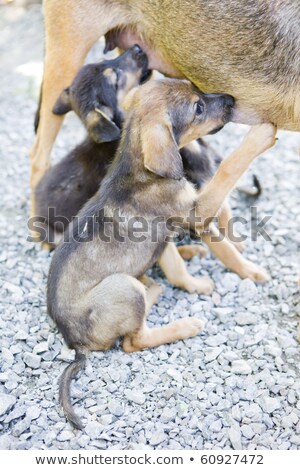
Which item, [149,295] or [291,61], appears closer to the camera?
[291,61]

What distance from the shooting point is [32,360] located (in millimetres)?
4543

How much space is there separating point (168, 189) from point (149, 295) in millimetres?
921

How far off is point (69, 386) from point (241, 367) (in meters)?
1.06

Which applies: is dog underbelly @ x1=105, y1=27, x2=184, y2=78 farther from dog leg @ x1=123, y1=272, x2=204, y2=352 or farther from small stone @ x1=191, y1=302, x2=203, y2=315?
dog leg @ x1=123, y1=272, x2=204, y2=352

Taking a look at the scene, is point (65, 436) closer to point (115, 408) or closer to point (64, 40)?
point (115, 408)

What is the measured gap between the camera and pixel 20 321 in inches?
193

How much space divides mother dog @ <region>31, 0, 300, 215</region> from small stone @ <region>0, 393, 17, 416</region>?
229cm

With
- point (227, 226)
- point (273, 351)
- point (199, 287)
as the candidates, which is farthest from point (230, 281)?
point (273, 351)

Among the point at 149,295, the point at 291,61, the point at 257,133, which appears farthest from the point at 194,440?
the point at 291,61

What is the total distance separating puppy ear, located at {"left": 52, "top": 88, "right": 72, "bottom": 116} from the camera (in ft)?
17.4

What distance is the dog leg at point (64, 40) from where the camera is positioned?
16.8ft

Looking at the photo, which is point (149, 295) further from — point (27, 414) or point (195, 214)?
point (27, 414)

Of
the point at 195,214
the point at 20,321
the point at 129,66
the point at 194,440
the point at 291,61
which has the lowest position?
the point at 20,321
